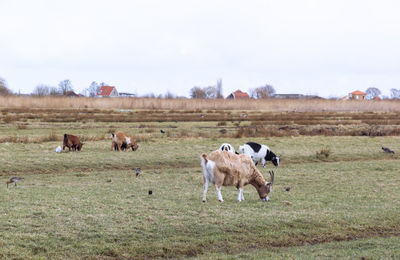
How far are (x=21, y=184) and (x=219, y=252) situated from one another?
32.9ft

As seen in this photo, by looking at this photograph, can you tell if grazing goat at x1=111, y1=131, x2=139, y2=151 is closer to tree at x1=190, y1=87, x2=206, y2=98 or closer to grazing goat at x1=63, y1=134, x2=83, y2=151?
grazing goat at x1=63, y1=134, x2=83, y2=151

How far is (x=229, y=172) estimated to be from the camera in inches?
532

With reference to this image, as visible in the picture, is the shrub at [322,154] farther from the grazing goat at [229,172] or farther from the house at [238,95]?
the house at [238,95]

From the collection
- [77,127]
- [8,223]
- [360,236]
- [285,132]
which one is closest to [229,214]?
[360,236]

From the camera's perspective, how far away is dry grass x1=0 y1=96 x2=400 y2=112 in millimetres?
73019

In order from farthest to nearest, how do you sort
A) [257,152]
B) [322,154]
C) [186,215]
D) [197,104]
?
[197,104]
[322,154]
[257,152]
[186,215]

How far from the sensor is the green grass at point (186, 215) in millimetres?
10117

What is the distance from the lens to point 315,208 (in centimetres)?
1339

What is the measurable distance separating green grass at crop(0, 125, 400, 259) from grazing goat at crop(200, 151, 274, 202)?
0.53 meters

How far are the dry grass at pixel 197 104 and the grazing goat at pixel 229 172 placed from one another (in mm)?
58735

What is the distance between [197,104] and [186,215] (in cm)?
6749

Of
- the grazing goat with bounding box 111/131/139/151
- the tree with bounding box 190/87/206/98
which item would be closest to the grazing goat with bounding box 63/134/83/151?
the grazing goat with bounding box 111/131/139/151

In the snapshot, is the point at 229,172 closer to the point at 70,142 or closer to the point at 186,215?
the point at 186,215

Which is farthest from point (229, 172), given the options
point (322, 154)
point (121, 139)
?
point (322, 154)
